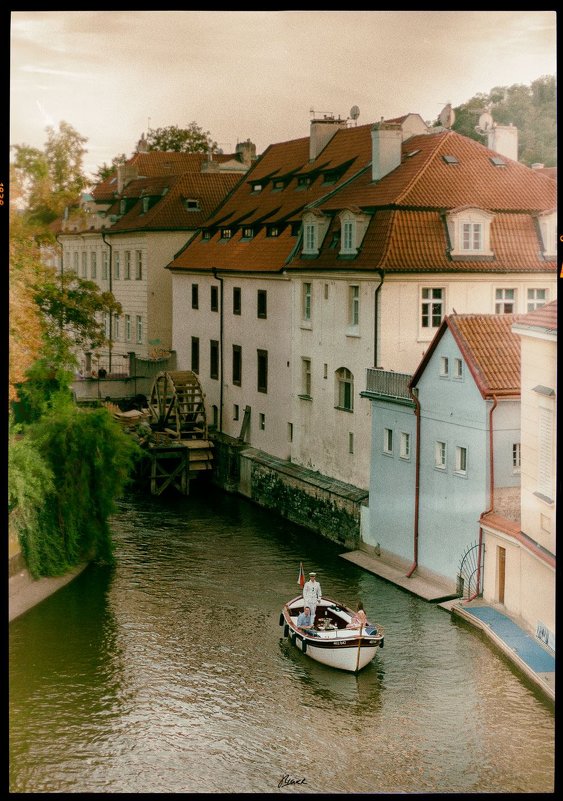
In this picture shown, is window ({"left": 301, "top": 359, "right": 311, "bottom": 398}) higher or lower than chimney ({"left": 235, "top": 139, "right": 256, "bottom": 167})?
lower

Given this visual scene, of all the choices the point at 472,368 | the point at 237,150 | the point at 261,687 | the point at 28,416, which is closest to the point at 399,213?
the point at 472,368

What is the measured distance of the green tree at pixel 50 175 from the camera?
21.7 ft

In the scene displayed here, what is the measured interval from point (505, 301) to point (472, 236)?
2.76 feet

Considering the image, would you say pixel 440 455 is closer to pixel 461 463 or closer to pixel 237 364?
pixel 461 463

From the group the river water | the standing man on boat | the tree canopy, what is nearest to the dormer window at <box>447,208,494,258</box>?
the tree canopy

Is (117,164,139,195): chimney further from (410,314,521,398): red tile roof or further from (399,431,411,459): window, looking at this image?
(399,431,411,459): window

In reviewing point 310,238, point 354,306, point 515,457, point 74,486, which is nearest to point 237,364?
point 354,306

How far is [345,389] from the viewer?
9531 millimetres

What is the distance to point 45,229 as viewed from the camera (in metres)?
7.41

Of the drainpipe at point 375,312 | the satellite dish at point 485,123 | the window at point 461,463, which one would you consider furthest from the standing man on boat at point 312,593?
the satellite dish at point 485,123

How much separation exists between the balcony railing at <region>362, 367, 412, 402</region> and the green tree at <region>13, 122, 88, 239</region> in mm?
3188

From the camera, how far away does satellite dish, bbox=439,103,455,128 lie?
7066 millimetres

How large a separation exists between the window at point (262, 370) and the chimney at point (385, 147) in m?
1.88
